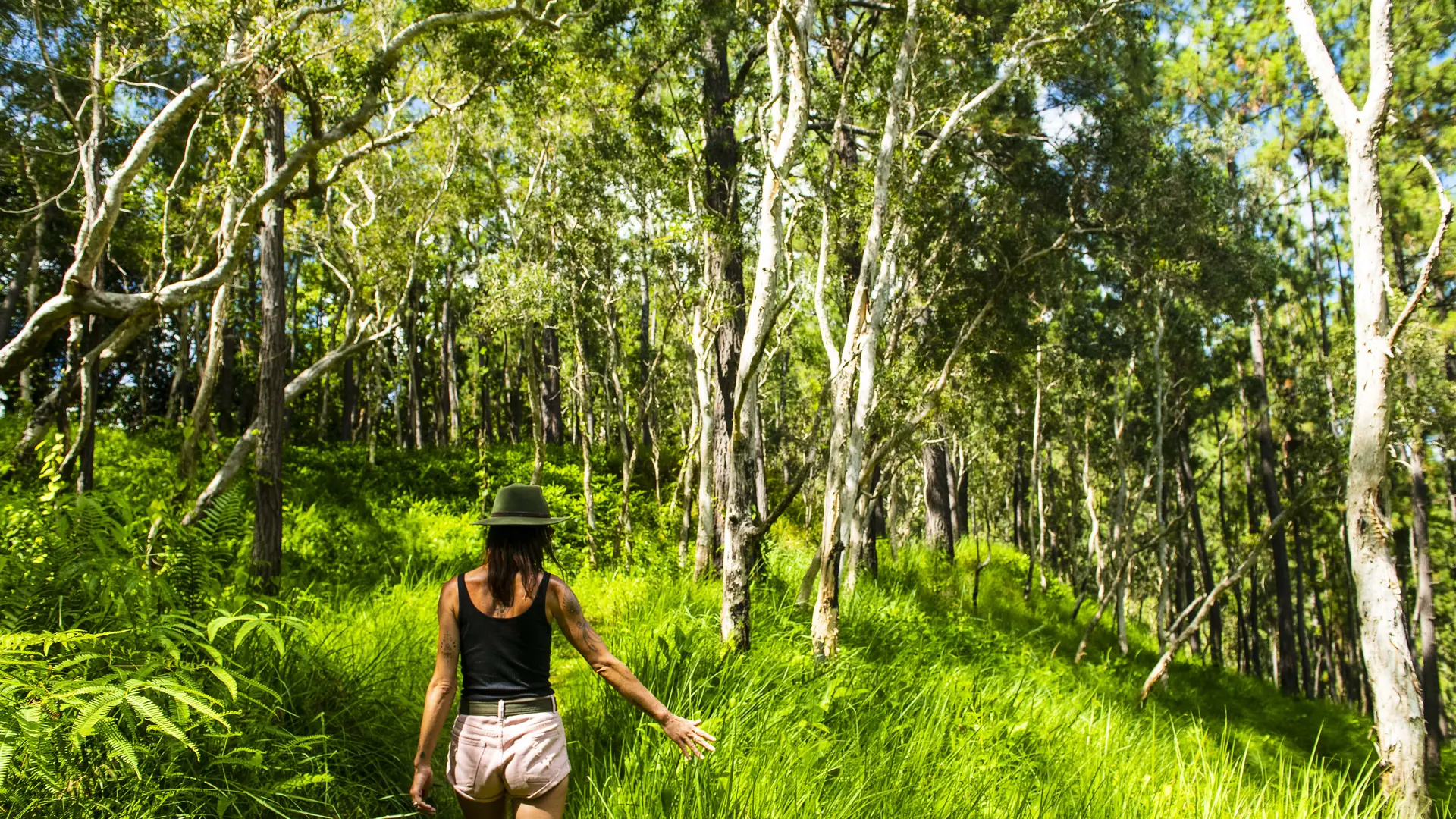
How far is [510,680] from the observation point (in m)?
2.91

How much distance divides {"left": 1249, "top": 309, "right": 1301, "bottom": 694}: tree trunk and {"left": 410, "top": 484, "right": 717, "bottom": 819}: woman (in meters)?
17.9

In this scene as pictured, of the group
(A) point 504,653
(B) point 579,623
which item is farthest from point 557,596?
(A) point 504,653

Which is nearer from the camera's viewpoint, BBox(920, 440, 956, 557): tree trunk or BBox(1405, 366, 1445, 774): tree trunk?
BBox(1405, 366, 1445, 774): tree trunk

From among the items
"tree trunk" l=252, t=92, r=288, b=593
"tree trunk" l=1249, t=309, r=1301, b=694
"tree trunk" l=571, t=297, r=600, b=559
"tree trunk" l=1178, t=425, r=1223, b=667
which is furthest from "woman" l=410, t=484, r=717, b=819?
"tree trunk" l=1178, t=425, r=1223, b=667

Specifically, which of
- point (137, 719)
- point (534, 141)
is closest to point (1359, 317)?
point (137, 719)

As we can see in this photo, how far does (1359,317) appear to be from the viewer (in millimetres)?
5043

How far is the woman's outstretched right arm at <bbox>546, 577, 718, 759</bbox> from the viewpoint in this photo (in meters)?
2.99

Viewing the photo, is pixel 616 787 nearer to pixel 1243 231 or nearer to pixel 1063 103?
pixel 1063 103

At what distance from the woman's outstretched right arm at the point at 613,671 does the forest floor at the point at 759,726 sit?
1.14ft

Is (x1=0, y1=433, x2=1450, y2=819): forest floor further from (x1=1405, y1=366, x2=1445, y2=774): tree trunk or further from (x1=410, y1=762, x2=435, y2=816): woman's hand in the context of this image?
(x1=1405, y1=366, x2=1445, y2=774): tree trunk

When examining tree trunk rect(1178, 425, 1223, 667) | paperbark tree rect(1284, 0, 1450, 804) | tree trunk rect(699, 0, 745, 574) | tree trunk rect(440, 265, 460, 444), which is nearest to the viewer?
paperbark tree rect(1284, 0, 1450, 804)

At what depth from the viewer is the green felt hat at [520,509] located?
298cm

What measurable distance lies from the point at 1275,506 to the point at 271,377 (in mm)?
18295

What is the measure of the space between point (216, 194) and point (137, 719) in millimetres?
9292
